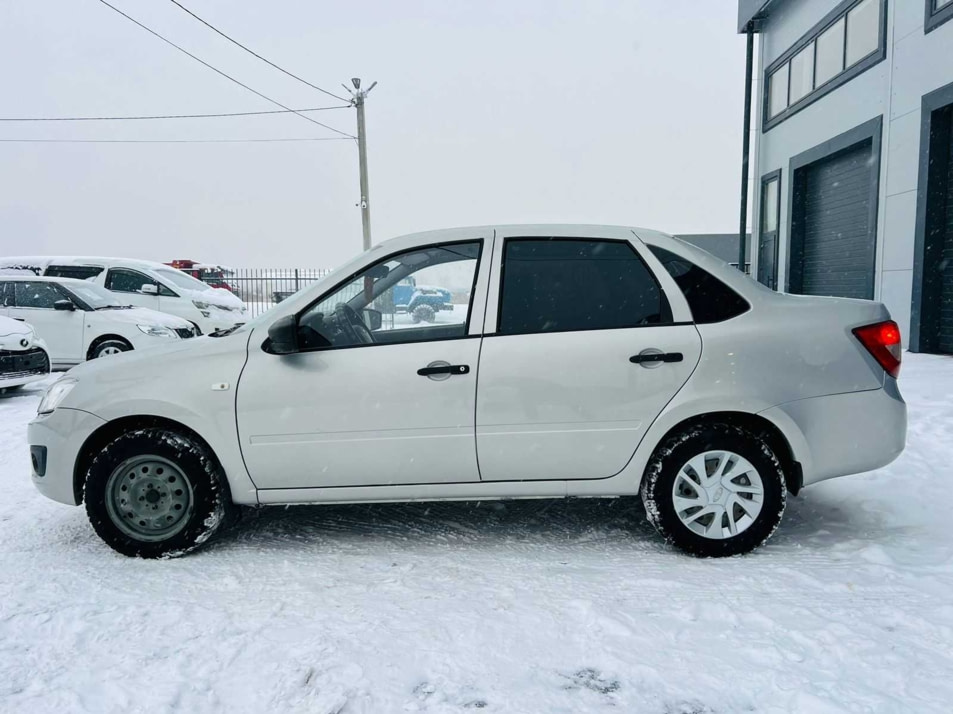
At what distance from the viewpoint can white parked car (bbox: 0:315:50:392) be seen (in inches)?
329

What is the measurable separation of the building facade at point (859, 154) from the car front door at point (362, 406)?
402 inches

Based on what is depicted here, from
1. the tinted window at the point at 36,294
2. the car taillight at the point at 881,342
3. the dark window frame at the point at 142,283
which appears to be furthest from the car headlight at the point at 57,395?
the dark window frame at the point at 142,283

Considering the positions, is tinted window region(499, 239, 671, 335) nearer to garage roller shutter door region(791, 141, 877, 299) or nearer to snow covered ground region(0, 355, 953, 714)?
snow covered ground region(0, 355, 953, 714)

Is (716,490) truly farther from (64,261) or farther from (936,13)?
(64,261)

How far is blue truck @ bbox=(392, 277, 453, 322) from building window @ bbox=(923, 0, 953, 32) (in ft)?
35.1

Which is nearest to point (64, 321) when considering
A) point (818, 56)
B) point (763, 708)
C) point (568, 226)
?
point (568, 226)

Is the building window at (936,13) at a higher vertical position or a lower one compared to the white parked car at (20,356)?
higher

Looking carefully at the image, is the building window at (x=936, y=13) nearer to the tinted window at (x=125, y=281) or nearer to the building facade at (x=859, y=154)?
the building facade at (x=859, y=154)

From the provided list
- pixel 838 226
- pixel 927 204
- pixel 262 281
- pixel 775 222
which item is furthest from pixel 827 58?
pixel 262 281

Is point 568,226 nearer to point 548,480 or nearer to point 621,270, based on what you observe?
point 621,270

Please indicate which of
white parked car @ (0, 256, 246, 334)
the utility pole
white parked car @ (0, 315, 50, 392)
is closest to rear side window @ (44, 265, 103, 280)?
white parked car @ (0, 256, 246, 334)

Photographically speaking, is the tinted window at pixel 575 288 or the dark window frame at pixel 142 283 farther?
the dark window frame at pixel 142 283

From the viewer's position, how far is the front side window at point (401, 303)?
357 cm

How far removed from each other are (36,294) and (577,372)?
997cm
